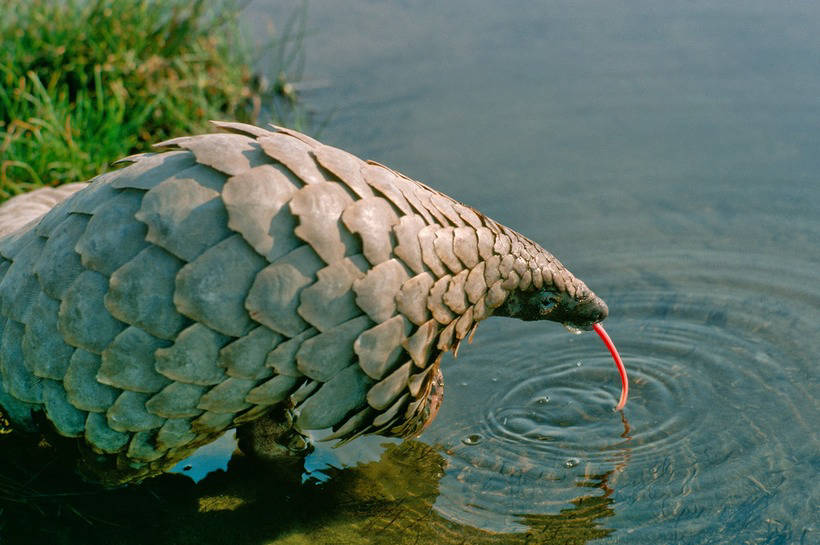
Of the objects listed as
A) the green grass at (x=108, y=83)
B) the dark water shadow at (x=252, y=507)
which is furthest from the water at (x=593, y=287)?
the green grass at (x=108, y=83)

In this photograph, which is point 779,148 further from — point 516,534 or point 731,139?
point 516,534

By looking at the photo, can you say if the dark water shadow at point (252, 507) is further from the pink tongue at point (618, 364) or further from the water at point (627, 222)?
the pink tongue at point (618, 364)

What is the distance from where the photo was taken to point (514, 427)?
3949 mm

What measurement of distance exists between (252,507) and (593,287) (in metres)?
2.08

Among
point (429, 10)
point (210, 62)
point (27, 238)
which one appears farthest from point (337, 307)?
point (429, 10)

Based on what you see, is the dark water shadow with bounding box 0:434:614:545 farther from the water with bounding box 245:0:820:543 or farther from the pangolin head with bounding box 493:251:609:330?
the pangolin head with bounding box 493:251:609:330

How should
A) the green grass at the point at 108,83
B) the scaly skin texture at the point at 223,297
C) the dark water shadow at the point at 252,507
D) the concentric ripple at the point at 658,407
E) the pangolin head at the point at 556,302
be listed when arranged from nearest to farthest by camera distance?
the scaly skin texture at the point at 223,297 → the dark water shadow at the point at 252,507 → the concentric ripple at the point at 658,407 → the pangolin head at the point at 556,302 → the green grass at the point at 108,83

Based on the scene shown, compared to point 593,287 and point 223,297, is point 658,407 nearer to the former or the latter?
point 593,287

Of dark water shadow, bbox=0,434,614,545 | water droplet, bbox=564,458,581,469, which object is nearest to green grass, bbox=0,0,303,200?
dark water shadow, bbox=0,434,614,545

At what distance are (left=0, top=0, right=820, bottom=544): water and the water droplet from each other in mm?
20

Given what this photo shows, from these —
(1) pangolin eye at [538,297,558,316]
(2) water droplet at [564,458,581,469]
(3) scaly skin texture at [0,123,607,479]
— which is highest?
(3) scaly skin texture at [0,123,607,479]

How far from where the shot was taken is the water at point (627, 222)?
141 inches

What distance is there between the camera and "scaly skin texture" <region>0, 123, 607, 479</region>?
9.37 ft

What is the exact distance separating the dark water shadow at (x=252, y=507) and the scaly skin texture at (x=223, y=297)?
1.26 feet
